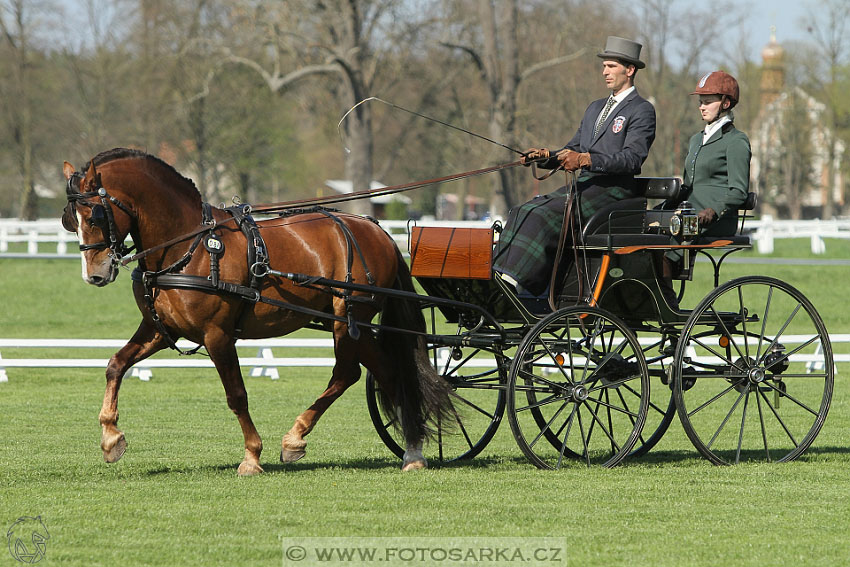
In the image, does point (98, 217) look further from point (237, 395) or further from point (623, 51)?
point (623, 51)

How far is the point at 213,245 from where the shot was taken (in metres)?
7.27

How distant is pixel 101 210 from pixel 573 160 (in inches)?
113

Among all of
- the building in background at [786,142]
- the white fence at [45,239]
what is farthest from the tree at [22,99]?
the building in background at [786,142]

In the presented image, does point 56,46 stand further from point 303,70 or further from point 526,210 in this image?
point 526,210

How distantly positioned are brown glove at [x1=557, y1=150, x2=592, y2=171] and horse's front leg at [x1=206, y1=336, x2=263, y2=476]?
2344 mm

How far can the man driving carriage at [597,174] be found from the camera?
7.63 meters

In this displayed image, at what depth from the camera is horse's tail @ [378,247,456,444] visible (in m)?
7.83

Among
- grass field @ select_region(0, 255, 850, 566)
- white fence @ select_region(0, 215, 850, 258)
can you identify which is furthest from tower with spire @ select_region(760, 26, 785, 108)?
grass field @ select_region(0, 255, 850, 566)

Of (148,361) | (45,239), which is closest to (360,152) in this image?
(45,239)

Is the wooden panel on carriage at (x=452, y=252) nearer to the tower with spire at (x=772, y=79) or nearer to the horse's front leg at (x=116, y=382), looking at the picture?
the horse's front leg at (x=116, y=382)

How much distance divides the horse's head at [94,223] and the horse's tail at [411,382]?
1886 millimetres

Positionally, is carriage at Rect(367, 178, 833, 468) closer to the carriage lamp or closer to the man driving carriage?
the carriage lamp

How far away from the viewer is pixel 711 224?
7.85 m

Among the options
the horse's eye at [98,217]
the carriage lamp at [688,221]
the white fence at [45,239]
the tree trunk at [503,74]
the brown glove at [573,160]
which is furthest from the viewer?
the tree trunk at [503,74]
